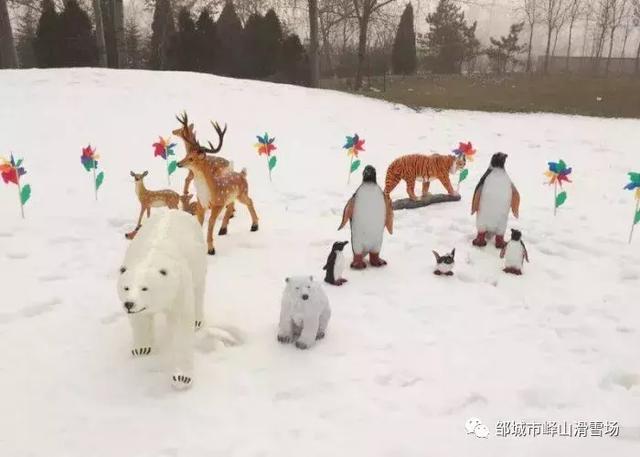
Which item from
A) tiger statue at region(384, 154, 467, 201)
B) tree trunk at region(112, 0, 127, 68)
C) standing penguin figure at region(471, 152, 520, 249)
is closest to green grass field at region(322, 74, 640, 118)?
tree trunk at region(112, 0, 127, 68)

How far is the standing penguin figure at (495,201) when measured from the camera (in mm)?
5633

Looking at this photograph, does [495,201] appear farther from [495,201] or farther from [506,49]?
[506,49]

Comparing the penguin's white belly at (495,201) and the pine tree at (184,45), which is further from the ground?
the pine tree at (184,45)

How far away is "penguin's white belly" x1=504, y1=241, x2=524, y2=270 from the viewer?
5.11 metres

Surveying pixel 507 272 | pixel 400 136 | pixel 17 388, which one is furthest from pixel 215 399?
pixel 400 136

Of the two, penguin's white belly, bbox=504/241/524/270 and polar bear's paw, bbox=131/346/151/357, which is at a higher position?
penguin's white belly, bbox=504/241/524/270

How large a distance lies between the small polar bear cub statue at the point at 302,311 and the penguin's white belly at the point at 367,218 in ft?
4.66

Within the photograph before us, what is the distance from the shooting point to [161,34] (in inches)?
834

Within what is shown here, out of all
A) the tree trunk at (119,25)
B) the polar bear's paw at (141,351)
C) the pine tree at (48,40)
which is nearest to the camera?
the polar bear's paw at (141,351)

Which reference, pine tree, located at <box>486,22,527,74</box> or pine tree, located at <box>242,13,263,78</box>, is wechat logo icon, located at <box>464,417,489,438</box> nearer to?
pine tree, located at <box>242,13,263,78</box>

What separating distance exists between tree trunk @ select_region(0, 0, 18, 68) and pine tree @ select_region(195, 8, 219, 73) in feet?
19.4

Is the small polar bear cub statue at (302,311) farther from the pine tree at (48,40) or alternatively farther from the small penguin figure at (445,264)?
the pine tree at (48,40)

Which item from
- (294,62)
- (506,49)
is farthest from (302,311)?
(506,49)

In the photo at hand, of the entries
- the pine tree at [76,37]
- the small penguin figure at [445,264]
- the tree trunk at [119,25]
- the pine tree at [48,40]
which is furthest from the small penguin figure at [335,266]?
the pine tree at [48,40]
